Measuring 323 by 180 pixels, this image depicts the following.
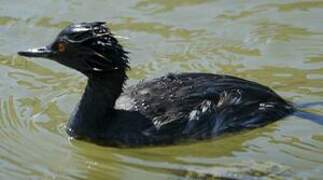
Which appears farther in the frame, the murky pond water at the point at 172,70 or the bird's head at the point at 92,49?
the bird's head at the point at 92,49

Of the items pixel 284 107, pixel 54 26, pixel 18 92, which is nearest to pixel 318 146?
pixel 284 107

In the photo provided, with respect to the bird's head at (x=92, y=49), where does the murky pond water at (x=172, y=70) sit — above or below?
below

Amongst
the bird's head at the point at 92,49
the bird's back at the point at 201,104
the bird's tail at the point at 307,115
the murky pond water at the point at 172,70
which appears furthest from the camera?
the bird's tail at the point at 307,115

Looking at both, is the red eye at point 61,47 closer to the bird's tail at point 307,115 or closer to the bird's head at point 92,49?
the bird's head at point 92,49

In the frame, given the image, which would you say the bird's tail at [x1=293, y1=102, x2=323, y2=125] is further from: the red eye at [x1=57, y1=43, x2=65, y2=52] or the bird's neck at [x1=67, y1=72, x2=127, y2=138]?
the red eye at [x1=57, y1=43, x2=65, y2=52]

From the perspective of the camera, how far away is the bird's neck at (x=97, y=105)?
1038 cm

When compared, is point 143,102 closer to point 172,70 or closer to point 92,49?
point 92,49

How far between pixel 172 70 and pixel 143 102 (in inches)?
75.3

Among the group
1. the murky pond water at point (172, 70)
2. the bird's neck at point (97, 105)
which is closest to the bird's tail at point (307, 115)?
the murky pond water at point (172, 70)

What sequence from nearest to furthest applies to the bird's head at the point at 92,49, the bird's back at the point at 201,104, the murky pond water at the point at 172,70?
the murky pond water at the point at 172,70
the bird's head at the point at 92,49
the bird's back at the point at 201,104

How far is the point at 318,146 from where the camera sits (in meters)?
10.0

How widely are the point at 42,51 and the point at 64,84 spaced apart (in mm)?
1520

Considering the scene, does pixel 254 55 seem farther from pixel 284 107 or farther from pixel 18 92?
pixel 18 92

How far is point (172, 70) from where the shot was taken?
481 inches
